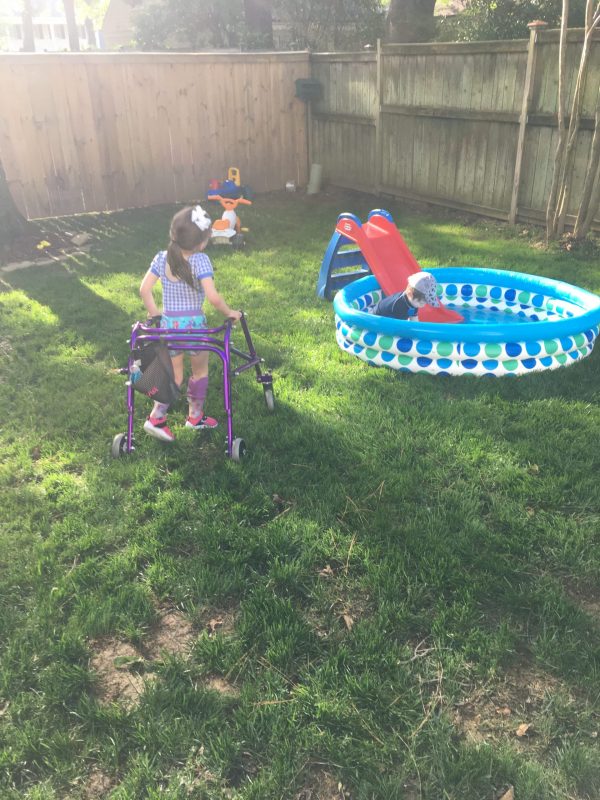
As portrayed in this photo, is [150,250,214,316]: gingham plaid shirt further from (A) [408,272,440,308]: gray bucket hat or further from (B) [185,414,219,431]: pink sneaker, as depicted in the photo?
(A) [408,272,440,308]: gray bucket hat

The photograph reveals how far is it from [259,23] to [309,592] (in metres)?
19.4

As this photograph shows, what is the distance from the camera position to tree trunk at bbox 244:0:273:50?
18.0 metres

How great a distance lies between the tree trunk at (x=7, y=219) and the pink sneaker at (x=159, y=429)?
574 cm

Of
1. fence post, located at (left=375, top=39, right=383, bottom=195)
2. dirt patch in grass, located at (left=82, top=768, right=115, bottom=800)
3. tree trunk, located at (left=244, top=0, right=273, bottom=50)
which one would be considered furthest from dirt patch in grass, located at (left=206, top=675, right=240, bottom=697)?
tree trunk, located at (left=244, top=0, right=273, bottom=50)

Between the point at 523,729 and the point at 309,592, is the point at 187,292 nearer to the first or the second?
the point at 309,592

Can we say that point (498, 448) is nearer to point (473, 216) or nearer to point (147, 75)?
point (473, 216)

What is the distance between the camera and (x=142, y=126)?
10.4 m

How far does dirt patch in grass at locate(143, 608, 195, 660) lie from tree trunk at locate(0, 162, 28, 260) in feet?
23.5

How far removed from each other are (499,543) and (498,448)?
0.87 meters

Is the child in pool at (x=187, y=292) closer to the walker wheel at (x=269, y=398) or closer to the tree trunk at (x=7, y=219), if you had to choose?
the walker wheel at (x=269, y=398)

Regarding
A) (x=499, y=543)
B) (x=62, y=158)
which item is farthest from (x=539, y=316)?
(x=62, y=158)

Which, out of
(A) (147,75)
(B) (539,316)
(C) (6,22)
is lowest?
(B) (539,316)

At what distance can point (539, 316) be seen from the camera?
5867 mm

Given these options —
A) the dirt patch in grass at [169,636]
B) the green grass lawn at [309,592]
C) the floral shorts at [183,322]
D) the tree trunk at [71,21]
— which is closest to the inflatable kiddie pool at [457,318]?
the green grass lawn at [309,592]
